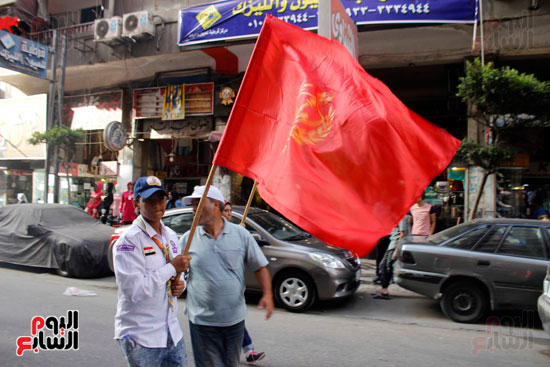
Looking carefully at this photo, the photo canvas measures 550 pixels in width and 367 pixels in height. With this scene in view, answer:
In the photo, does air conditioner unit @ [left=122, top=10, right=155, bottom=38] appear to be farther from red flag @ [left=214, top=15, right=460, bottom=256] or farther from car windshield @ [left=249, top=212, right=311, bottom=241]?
red flag @ [left=214, top=15, right=460, bottom=256]

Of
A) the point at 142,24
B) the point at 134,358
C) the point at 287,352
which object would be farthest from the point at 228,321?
the point at 142,24

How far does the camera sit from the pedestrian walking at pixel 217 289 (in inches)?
107

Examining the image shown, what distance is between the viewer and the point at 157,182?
2.54 meters

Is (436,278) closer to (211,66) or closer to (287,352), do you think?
(287,352)

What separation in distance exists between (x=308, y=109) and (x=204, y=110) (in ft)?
40.4

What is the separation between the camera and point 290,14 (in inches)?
447

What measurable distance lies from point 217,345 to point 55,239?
7465 mm

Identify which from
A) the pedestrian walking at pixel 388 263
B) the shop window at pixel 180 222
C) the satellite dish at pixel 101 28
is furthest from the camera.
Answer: the satellite dish at pixel 101 28

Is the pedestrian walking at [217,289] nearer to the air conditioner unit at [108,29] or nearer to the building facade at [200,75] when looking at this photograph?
the building facade at [200,75]

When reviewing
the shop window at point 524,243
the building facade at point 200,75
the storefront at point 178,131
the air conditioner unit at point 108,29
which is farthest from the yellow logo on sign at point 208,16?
the shop window at point 524,243

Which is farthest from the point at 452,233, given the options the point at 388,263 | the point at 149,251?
the point at 149,251

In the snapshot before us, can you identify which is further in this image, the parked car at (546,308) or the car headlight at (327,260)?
the car headlight at (327,260)

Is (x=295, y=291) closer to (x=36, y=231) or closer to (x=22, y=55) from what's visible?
(x=36, y=231)

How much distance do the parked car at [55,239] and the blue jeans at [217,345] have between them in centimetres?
676
